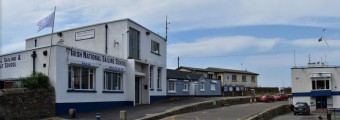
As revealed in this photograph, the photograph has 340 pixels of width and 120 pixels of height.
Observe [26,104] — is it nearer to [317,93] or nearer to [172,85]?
[172,85]

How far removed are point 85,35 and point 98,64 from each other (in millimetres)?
7001

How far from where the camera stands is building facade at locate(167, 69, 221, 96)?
176ft

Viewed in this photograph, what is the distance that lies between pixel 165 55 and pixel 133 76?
1056 centimetres

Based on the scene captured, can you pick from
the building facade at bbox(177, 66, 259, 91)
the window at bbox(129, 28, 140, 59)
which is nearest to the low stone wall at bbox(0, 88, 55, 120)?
the window at bbox(129, 28, 140, 59)

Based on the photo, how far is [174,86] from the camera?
53969mm

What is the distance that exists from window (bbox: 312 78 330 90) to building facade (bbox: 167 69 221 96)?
49.3ft

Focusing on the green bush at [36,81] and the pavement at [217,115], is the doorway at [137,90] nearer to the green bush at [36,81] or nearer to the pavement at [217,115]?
the pavement at [217,115]

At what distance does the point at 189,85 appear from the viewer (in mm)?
59969

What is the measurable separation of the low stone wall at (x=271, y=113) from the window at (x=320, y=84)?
255 inches

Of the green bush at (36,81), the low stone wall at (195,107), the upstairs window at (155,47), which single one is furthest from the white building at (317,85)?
the green bush at (36,81)

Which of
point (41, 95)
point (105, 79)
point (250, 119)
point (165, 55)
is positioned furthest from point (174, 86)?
point (41, 95)

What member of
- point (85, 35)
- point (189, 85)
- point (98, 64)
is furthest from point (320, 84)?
point (98, 64)

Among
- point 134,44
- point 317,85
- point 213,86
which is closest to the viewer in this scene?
point 134,44

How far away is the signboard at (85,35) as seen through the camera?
3784 cm
